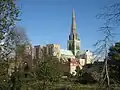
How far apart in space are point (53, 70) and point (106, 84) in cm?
789

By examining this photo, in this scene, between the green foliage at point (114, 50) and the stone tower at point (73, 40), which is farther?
the stone tower at point (73, 40)

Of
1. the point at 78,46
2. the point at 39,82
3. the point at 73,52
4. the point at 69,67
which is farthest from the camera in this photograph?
the point at 78,46

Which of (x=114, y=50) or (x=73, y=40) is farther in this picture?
(x=73, y=40)

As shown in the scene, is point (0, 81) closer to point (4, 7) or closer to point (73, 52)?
point (4, 7)

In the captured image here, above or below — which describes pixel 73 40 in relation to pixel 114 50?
above

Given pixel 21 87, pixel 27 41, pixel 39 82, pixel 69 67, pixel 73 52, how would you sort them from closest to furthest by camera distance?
pixel 21 87 < pixel 39 82 < pixel 27 41 < pixel 69 67 < pixel 73 52

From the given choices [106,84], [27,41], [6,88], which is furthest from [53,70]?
[27,41]

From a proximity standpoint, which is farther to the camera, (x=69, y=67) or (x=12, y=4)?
(x=69, y=67)

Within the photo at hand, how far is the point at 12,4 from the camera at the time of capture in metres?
9.55

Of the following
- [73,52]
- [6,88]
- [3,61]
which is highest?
[73,52]

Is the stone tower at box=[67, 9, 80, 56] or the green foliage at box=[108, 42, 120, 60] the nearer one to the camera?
the green foliage at box=[108, 42, 120, 60]

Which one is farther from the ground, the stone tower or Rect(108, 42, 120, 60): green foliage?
the stone tower

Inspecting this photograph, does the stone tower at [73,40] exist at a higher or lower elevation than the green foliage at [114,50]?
higher

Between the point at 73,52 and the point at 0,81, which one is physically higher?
the point at 73,52
